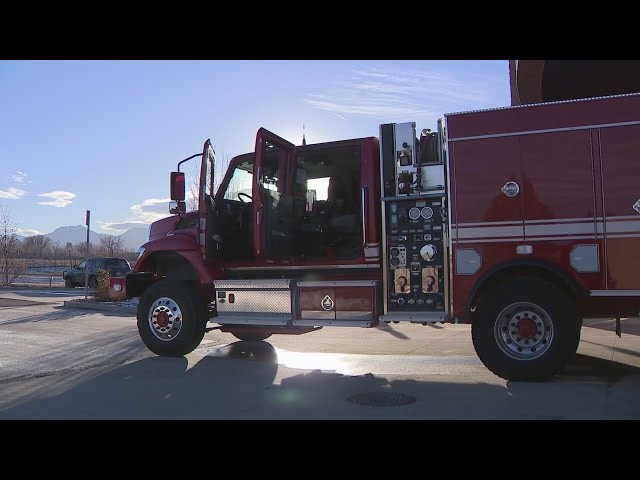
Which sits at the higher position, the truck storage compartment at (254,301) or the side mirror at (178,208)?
the side mirror at (178,208)

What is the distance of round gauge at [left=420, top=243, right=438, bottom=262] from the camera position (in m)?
6.58

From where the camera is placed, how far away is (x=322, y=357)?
807 centimetres

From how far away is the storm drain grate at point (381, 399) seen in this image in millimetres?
5352

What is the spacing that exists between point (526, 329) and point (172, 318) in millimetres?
4784

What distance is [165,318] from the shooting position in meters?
7.99

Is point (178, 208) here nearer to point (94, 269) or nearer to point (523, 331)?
point (523, 331)

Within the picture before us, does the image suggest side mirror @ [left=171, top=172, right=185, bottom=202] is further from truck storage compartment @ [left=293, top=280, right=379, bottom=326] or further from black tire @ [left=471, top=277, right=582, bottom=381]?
black tire @ [left=471, top=277, right=582, bottom=381]

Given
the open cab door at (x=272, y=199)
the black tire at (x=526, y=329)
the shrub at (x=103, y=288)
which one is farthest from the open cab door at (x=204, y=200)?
the shrub at (x=103, y=288)

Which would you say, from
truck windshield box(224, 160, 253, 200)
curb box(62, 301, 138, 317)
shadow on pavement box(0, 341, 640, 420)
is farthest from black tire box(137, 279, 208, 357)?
curb box(62, 301, 138, 317)

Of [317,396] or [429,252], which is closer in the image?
[317,396]

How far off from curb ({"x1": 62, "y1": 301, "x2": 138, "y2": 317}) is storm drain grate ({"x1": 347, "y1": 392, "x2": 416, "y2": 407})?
34.5 feet

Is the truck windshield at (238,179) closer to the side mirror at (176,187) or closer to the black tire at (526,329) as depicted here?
the side mirror at (176,187)

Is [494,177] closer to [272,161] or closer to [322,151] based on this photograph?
[322,151]

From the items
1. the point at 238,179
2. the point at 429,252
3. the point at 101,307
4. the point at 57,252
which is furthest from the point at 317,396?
the point at 57,252
